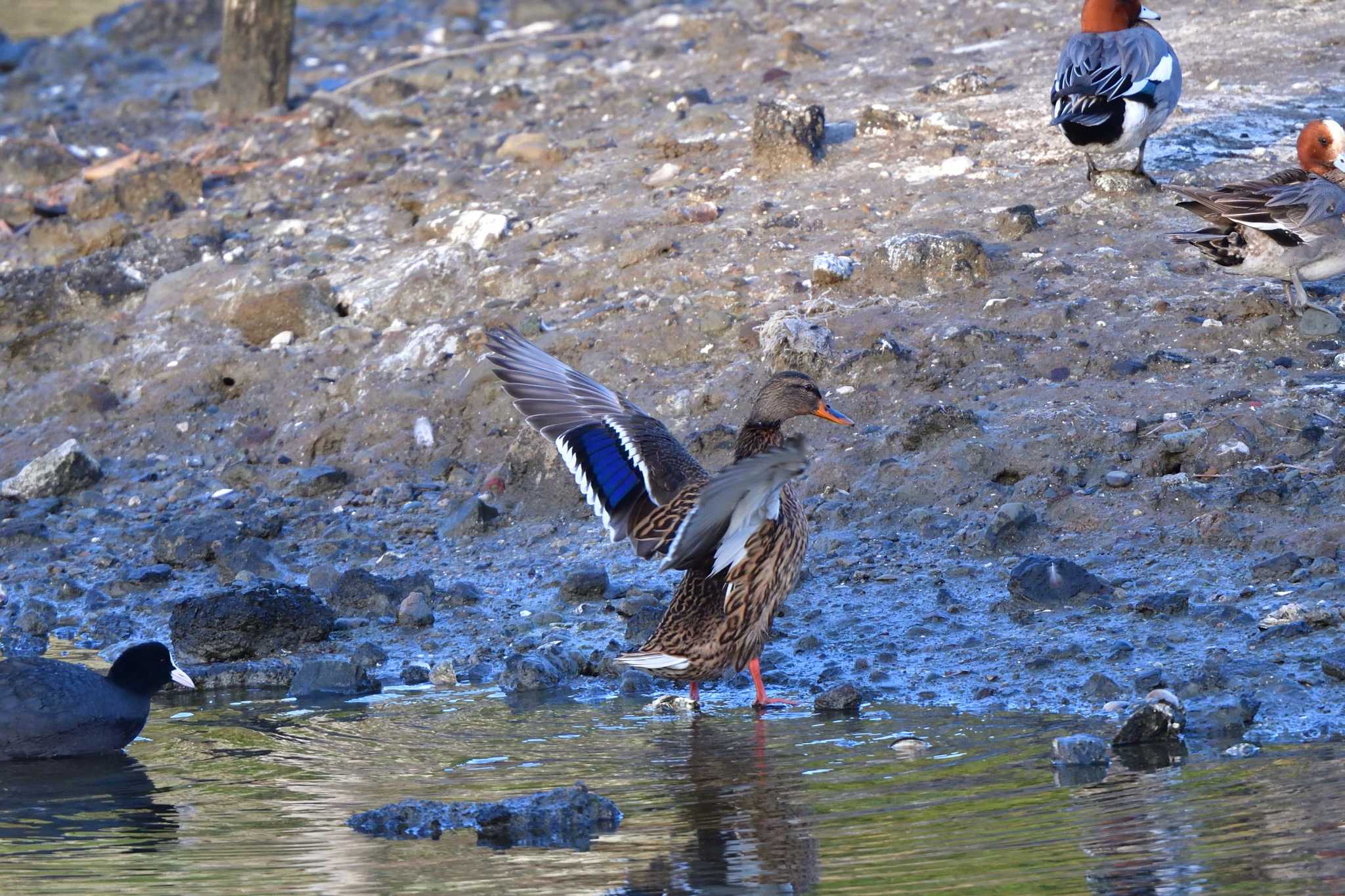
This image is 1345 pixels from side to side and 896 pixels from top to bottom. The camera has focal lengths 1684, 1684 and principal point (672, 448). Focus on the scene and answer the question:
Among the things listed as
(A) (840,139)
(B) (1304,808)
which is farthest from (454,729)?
(A) (840,139)

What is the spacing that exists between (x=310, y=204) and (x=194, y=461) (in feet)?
9.03

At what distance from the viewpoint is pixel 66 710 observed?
6.05 meters

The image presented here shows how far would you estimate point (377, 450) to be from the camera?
29.0 ft

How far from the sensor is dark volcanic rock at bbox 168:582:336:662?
277 inches

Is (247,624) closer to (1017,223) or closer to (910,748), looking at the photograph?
(910,748)

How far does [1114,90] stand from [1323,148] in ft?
3.82

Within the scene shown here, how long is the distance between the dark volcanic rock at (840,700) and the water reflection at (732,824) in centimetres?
22

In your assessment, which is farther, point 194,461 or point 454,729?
point 194,461

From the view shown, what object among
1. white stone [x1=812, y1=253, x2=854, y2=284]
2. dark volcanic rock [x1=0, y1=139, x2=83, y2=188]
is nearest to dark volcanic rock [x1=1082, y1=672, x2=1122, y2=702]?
white stone [x1=812, y1=253, x2=854, y2=284]

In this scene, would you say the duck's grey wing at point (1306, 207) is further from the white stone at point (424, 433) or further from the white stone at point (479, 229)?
the white stone at point (479, 229)

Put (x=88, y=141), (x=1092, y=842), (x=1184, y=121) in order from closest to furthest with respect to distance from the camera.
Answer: (x=1092, y=842) → (x=1184, y=121) → (x=88, y=141)

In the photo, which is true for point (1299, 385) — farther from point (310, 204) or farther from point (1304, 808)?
point (310, 204)

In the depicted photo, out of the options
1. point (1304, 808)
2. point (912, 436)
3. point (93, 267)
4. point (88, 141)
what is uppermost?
point (88, 141)

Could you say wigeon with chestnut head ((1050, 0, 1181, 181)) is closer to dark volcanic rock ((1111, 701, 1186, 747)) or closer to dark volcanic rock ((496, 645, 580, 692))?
dark volcanic rock ((496, 645, 580, 692))
